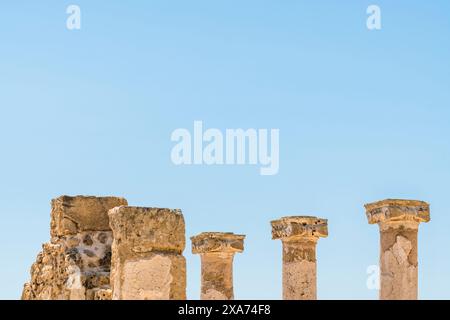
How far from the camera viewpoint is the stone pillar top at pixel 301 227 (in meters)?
17.3

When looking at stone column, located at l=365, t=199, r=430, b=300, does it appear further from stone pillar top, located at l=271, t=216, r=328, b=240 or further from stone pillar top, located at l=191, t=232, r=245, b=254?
stone pillar top, located at l=191, t=232, r=245, b=254

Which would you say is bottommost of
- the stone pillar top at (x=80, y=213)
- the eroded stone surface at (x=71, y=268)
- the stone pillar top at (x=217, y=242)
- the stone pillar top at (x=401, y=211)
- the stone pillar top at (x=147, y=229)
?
the eroded stone surface at (x=71, y=268)

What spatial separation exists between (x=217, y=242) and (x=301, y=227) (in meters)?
2.18

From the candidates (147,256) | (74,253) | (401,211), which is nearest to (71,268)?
(74,253)

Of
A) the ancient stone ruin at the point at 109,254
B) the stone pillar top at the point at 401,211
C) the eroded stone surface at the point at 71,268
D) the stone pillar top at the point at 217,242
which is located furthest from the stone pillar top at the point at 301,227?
the eroded stone surface at the point at 71,268

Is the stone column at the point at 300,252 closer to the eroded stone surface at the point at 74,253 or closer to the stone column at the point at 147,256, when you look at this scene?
the eroded stone surface at the point at 74,253

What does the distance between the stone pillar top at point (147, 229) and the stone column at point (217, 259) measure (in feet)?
35.5

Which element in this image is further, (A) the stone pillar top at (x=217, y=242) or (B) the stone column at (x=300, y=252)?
(A) the stone pillar top at (x=217, y=242)

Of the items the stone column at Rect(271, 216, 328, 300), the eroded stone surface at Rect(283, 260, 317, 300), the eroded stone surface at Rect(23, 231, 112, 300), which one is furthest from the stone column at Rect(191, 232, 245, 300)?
the eroded stone surface at Rect(23, 231, 112, 300)

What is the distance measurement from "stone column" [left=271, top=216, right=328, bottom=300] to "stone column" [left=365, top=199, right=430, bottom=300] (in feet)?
9.97
